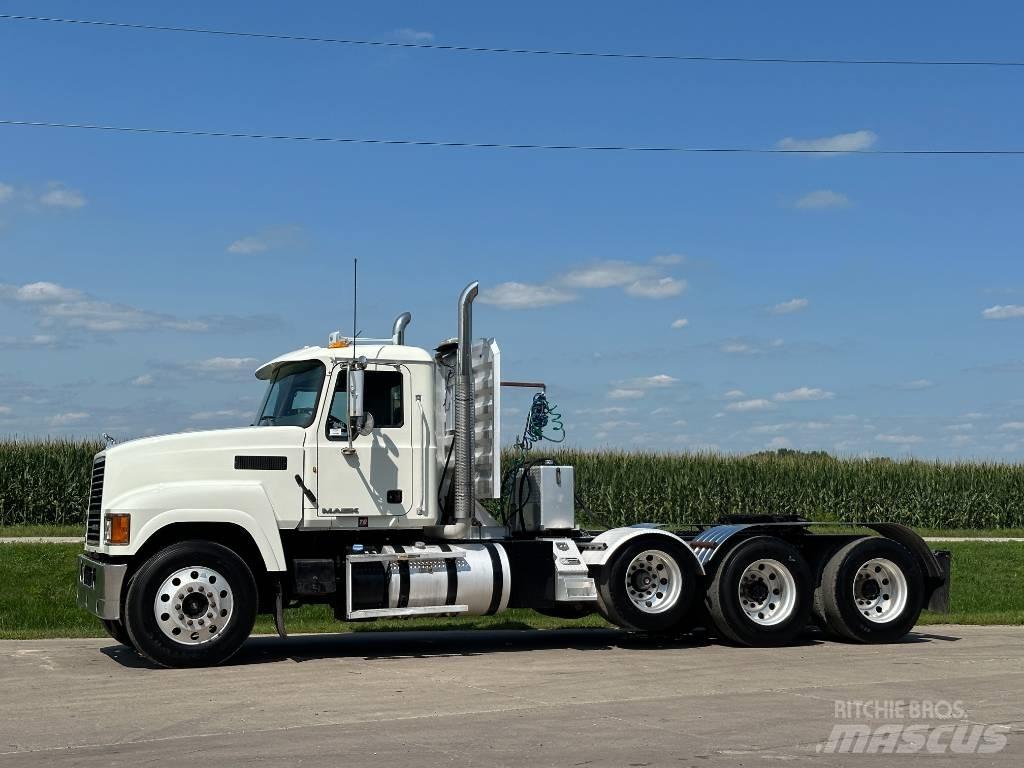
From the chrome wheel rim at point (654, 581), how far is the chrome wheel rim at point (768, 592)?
82cm

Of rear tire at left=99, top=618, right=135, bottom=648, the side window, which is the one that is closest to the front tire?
rear tire at left=99, top=618, right=135, bottom=648

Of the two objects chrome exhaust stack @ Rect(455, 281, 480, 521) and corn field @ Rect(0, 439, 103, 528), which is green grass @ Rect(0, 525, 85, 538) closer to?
corn field @ Rect(0, 439, 103, 528)

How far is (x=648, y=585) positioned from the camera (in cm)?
1484

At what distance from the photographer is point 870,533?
53.7 ft

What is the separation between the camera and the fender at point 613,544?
1463 centimetres

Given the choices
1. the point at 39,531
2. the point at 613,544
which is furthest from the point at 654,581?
the point at 39,531

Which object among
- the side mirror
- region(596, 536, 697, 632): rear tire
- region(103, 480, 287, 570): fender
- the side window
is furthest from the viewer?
region(596, 536, 697, 632): rear tire

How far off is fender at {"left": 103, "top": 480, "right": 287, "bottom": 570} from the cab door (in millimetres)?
603

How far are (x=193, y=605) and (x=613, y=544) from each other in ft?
15.2

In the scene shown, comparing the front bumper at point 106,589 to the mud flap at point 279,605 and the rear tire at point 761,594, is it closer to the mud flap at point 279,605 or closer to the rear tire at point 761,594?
the mud flap at point 279,605

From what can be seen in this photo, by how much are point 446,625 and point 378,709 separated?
8660mm

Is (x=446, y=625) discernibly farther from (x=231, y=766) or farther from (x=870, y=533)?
(x=231, y=766)

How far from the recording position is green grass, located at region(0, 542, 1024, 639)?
60.4 ft

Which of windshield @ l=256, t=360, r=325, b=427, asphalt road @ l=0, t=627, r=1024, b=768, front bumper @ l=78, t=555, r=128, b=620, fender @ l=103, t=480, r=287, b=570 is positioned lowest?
asphalt road @ l=0, t=627, r=1024, b=768
